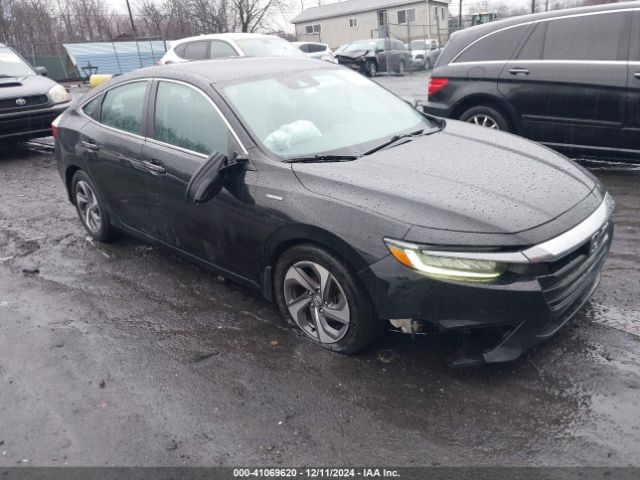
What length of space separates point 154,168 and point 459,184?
2174mm

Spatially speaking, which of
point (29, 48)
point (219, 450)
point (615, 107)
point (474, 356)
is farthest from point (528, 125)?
point (29, 48)

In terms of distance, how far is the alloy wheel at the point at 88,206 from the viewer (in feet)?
16.8

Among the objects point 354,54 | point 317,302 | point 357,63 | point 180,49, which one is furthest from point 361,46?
point 317,302

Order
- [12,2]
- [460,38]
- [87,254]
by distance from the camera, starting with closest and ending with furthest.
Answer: [87,254], [460,38], [12,2]

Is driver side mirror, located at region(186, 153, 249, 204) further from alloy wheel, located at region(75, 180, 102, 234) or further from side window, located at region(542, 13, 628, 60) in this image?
side window, located at region(542, 13, 628, 60)

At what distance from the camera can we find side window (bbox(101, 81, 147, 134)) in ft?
14.2

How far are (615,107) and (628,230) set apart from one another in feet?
5.47

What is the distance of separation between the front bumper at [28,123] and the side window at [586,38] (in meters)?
7.38

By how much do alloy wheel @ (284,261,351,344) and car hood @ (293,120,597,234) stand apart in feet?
1.52

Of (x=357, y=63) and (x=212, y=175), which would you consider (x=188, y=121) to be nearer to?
(x=212, y=175)

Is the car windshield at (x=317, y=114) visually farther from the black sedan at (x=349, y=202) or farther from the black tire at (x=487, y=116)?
the black tire at (x=487, y=116)

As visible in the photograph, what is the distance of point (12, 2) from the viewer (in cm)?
3803

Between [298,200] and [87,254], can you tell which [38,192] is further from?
[298,200]

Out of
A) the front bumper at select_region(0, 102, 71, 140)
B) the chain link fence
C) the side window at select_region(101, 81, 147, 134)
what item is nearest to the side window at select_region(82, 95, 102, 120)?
the side window at select_region(101, 81, 147, 134)
